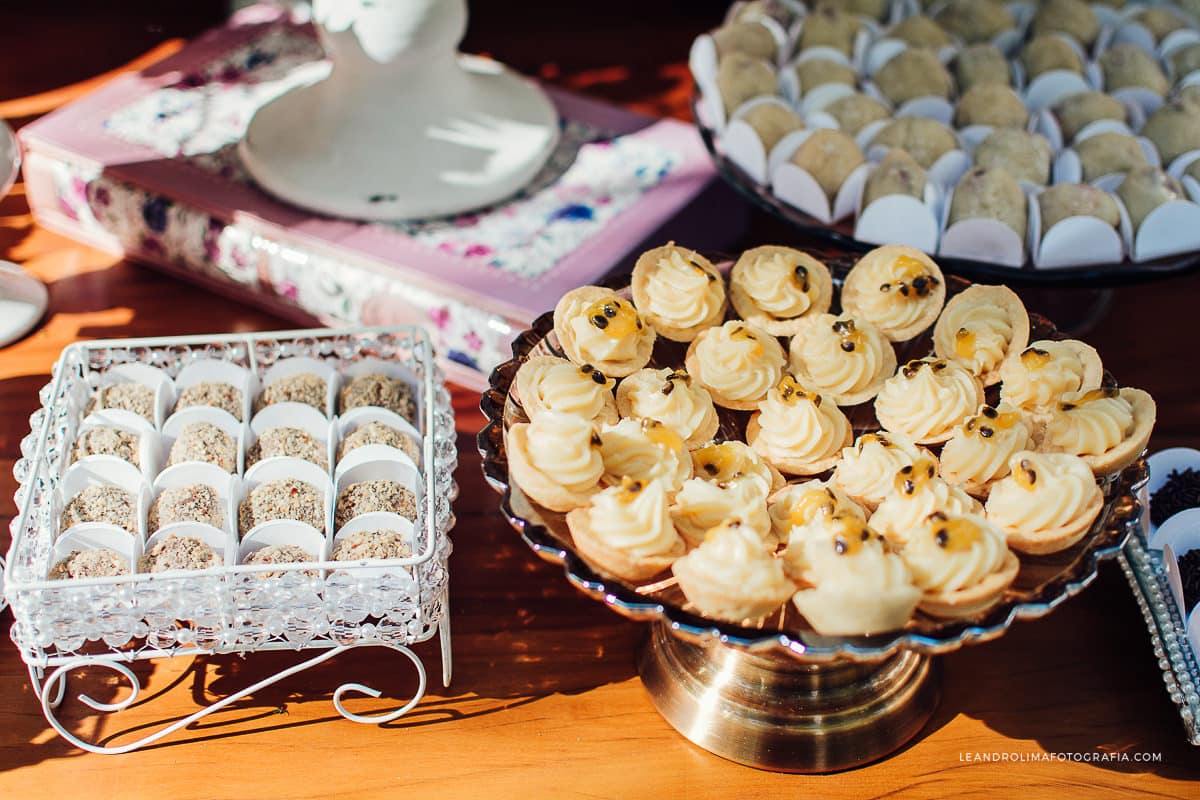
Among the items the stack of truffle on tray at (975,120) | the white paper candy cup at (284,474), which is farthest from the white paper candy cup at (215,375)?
the stack of truffle on tray at (975,120)

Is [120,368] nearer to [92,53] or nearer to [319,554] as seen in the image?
[319,554]

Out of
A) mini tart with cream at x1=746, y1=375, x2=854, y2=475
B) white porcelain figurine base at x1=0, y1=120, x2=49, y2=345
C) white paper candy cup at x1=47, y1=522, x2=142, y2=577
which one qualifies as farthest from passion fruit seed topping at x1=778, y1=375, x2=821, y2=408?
white porcelain figurine base at x1=0, y1=120, x2=49, y2=345

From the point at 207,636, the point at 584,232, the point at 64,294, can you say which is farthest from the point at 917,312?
the point at 64,294

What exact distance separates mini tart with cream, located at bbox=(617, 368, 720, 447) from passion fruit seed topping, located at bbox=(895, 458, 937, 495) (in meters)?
0.15

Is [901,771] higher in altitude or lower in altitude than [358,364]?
lower

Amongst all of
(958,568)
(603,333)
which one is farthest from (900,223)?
(958,568)

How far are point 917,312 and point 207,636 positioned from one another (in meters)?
0.61

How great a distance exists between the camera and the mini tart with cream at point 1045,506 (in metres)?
0.79

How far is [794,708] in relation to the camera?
2.97 ft

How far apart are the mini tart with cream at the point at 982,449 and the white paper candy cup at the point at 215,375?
58cm

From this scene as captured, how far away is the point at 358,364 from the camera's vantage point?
1.07m

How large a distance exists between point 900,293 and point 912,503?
9.3 inches

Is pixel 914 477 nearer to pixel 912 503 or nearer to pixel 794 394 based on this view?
pixel 912 503

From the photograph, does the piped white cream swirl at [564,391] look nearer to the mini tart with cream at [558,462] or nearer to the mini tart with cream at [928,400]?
the mini tart with cream at [558,462]
